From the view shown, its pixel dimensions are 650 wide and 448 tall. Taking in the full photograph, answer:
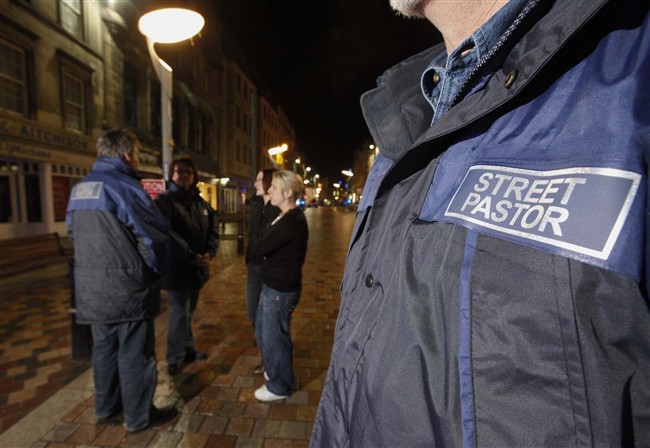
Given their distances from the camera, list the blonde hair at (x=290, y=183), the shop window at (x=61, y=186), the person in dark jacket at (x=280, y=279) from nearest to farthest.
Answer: the person in dark jacket at (x=280, y=279)
the blonde hair at (x=290, y=183)
the shop window at (x=61, y=186)

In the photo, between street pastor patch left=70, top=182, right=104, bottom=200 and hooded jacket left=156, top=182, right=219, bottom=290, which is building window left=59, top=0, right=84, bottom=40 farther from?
street pastor patch left=70, top=182, right=104, bottom=200

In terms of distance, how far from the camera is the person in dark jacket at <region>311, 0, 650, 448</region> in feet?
1.76

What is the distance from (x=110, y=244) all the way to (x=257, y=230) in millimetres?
1426

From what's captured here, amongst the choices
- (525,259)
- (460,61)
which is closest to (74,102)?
(460,61)

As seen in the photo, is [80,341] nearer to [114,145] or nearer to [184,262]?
[184,262]

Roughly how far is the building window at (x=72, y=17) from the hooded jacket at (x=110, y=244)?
14.1m

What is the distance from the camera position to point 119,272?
2.51m

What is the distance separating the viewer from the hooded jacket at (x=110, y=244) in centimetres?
247

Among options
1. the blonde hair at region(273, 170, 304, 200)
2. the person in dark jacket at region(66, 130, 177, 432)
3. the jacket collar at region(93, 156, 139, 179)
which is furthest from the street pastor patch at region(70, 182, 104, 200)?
the blonde hair at region(273, 170, 304, 200)

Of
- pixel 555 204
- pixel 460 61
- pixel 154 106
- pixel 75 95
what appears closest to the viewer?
pixel 555 204

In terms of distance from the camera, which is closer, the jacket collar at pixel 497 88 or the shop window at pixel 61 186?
the jacket collar at pixel 497 88

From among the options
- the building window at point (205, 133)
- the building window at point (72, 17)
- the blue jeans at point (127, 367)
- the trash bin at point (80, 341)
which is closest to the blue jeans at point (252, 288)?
the blue jeans at point (127, 367)

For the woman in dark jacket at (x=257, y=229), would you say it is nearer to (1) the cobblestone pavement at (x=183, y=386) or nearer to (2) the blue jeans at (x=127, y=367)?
(1) the cobblestone pavement at (x=183, y=386)

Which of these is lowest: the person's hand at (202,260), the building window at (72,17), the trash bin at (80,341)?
the trash bin at (80,341)
